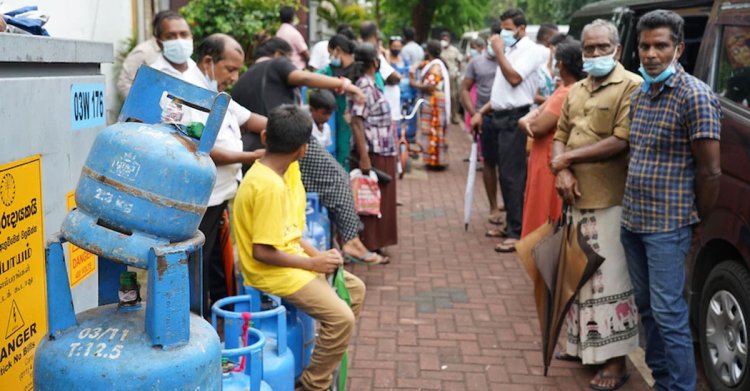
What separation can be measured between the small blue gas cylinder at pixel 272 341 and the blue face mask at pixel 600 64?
2102mm

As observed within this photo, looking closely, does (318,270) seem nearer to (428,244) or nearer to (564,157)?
(564,157)

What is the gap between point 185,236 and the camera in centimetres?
229

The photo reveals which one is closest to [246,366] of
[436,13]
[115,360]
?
[115,360]

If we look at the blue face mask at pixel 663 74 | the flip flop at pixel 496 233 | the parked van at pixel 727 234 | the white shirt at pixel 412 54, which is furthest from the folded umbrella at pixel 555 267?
the white shirt at pixel 412 54

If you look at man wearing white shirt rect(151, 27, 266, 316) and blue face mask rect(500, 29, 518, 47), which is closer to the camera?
man wearing white shirt rect(151, 27, 266, 316)

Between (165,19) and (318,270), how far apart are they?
187 centimetres

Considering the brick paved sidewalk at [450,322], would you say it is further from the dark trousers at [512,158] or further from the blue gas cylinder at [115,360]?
the blue gas cylinder at [115,360]

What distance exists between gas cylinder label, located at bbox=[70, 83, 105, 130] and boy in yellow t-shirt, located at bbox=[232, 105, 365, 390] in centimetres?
89

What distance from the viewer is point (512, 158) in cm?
757

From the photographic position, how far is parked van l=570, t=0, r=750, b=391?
4.15 metres

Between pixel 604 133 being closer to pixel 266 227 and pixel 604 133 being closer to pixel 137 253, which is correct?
pixel 266 227

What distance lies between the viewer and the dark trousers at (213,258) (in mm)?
4566

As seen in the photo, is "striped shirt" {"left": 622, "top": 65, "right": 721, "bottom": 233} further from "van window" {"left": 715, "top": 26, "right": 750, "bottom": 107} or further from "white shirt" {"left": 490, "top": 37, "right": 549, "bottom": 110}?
"white shirt" {"left": 490, "top": 37, "right": 549, "bottom": 110}

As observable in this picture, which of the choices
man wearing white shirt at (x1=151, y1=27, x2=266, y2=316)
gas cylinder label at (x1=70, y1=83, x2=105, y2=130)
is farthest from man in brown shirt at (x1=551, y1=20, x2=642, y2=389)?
gas cylinder label at (x1=70, y1=83, x2=105, y2=130)
